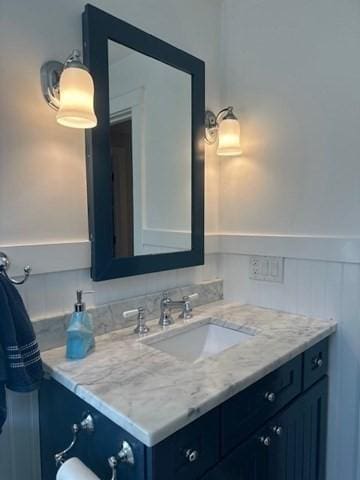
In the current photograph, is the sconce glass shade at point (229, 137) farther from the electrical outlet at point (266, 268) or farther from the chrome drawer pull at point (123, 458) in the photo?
the chrome drawer pull at point (123, 458)

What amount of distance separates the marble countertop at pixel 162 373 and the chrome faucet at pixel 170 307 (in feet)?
0.13

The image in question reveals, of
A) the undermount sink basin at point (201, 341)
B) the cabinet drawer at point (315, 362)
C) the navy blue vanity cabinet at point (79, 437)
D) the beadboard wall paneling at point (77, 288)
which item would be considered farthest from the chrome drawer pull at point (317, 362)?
the navy blue vanity cabinet at point (79, 437)

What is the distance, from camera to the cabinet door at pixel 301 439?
1.07 meters

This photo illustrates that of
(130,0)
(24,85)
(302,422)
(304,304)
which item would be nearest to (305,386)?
(302,422)

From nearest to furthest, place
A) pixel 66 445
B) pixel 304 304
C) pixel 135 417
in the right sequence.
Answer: pixel 135 417 → pixel 66 445 → pixel 304 304

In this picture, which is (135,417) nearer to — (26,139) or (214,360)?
(214,360)

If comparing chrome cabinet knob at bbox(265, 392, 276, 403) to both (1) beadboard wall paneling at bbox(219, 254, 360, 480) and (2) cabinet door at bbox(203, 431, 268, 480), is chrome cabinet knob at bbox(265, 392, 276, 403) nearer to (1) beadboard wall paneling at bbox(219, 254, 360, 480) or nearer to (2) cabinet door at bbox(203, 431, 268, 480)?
(2) cabinet door at bbox(203, 431, 268, 480)

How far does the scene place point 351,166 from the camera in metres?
1.26

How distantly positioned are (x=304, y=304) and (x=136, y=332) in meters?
0.70

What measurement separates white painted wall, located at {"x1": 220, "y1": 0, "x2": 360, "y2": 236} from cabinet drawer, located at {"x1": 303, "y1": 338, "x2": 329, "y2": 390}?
44 centimetres

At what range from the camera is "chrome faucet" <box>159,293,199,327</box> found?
4.33 feet

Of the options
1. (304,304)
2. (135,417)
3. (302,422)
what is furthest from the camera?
(304,304)

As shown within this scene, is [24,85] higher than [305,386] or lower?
higher

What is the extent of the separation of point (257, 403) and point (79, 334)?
55 cm
